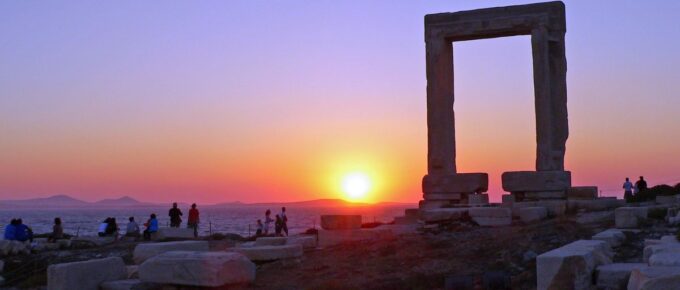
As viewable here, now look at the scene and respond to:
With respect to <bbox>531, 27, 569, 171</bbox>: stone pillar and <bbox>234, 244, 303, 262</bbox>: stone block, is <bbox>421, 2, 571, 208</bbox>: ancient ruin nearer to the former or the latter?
<bbox>531, 27, 569, 171</bbox>: stone pillar

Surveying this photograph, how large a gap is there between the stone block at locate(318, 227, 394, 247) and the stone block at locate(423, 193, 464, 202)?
448 centimetres

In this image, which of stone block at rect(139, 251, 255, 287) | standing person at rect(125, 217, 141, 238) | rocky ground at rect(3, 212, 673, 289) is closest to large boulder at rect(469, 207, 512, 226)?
rocky ground at rect(3, 212, 673, 289)

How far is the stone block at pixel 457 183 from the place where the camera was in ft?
70.2

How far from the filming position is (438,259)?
12367 mm

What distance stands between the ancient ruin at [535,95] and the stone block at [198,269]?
36.4ft

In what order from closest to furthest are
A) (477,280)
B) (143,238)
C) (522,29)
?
1. (477,280)
2. (522,29)
3. (143,238)

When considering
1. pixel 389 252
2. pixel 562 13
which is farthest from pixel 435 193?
pixel 389 252

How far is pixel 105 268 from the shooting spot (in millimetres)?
11586

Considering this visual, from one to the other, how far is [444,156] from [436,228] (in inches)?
208

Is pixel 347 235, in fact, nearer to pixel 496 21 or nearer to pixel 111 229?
pixel 496 21

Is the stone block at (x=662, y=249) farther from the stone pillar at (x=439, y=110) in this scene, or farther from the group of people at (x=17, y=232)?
the group of people at (x=17, y=232)

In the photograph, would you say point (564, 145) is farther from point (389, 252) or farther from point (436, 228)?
point (389, 252)

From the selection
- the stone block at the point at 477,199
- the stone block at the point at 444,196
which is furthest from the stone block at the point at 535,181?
the stone block at the point at 444,196

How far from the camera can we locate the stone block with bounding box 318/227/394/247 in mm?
17141
